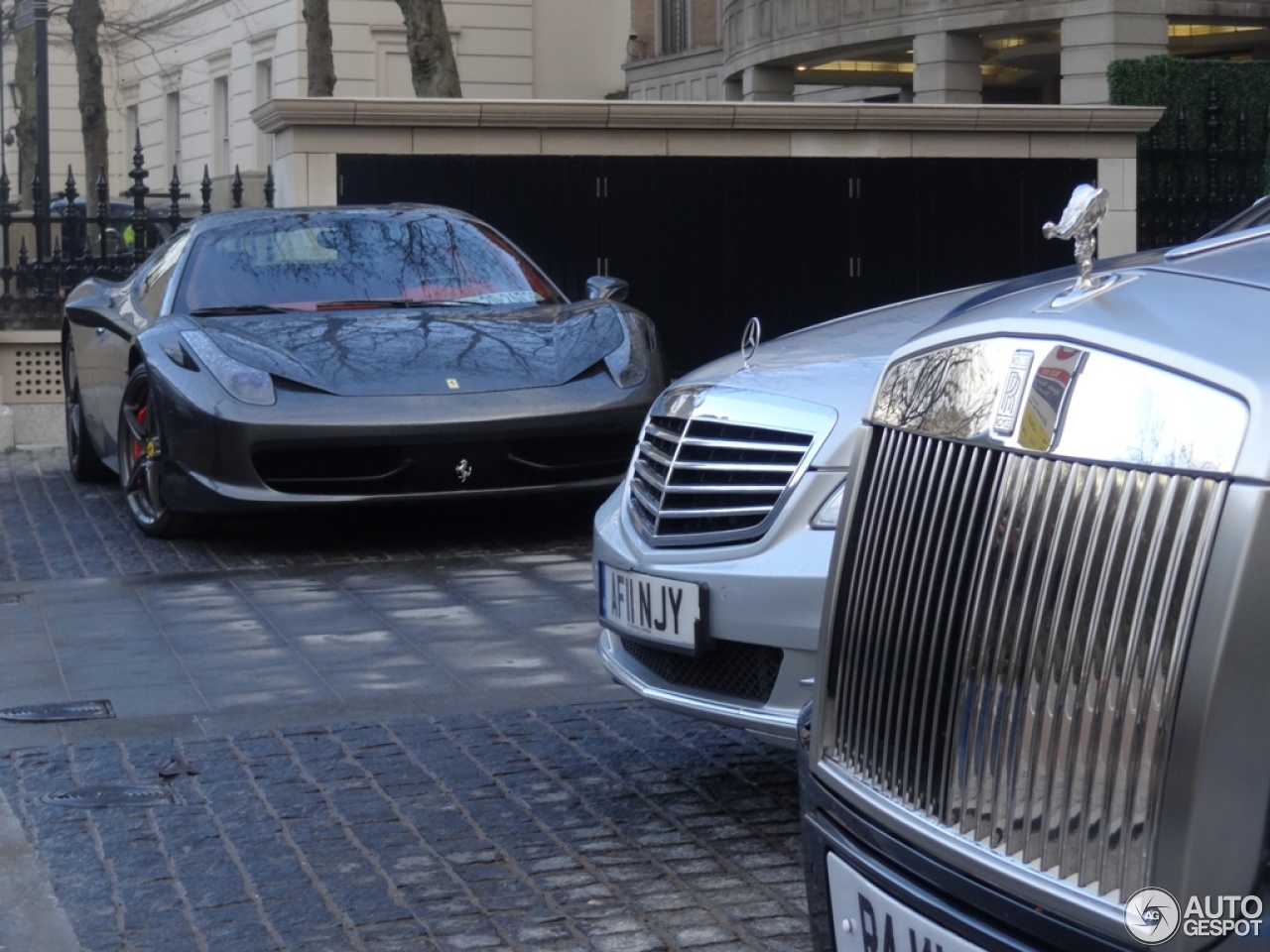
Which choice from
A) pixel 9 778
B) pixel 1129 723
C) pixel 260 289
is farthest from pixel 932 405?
pixel 260 289

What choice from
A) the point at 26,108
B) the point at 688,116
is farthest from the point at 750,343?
the point at 26,108

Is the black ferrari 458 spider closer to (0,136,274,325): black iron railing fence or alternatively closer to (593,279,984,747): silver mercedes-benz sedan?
(593,279,984,747): silver mercedes-benz sedan

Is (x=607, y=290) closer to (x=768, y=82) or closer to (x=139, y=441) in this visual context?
(x=139, y=441)

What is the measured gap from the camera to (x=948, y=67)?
97.4 ft

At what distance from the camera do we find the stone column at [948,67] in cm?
2969

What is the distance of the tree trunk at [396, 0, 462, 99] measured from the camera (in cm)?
1850

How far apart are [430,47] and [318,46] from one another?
6.44 m

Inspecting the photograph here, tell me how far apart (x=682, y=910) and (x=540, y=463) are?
436 cm

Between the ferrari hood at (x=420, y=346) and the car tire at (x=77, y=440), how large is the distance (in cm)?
253

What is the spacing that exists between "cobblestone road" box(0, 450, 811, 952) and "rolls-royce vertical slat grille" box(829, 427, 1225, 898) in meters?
1.46

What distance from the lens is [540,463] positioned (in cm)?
816

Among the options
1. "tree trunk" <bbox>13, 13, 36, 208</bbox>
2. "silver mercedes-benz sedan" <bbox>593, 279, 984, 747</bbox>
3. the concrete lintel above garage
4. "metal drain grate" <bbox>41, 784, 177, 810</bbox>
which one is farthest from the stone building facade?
"metal drain grate" <bbox>41, 784, 177, 810</bbox>

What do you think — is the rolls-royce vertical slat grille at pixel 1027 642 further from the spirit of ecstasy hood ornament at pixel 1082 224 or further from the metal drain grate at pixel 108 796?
the metal drain grate at pixel 108 796
